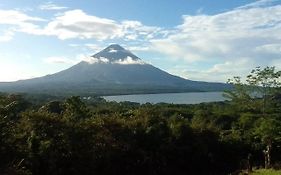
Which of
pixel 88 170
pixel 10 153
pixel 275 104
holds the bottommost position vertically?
pixel 88 170

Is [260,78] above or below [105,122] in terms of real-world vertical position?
above

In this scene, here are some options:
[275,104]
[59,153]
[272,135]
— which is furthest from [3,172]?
[275,104]

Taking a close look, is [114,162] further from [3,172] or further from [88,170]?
[3,172]

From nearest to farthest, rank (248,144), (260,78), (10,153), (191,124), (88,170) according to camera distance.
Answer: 1. (10,153)
2. (88,170)
3. (260,78)
4. (191,124)
5. (248,144)

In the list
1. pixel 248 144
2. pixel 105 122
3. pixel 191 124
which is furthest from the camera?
pixel 248 144

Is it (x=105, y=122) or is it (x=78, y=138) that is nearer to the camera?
(x=78, y=138)

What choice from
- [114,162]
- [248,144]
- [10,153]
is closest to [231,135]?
[248,144]
